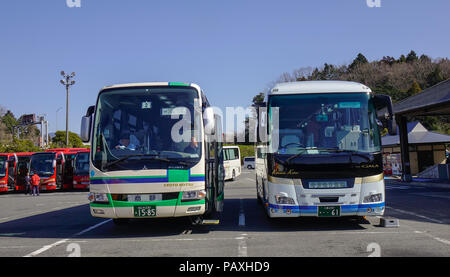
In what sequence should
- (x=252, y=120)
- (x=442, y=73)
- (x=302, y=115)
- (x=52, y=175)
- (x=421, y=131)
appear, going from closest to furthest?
(x=302, y=115), (x=252, y=120), (x=52, y=175), (x=421, y=131), (x=442, y=73)

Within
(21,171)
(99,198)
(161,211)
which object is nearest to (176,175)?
(161,211)

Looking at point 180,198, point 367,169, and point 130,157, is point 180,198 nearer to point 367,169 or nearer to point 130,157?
point 130,157

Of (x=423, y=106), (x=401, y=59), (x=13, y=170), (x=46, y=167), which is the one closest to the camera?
(x=423, y=106)

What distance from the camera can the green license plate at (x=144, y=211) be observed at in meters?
8.02

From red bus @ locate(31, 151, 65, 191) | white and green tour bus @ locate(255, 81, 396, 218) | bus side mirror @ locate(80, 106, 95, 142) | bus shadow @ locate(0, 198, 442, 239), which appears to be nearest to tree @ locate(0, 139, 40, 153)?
red bus @ locate(31, 151, 65, 191)

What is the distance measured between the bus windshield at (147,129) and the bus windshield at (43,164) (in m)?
22.0

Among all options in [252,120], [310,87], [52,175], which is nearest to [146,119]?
[252,120]

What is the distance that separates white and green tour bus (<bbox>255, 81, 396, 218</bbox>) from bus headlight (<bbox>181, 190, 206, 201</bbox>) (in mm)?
1531

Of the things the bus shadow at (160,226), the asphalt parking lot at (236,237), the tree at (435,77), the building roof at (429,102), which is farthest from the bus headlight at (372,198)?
the tree at (435,77)

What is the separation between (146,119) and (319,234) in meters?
4.26

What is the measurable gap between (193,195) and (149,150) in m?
1.27

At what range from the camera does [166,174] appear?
804cm

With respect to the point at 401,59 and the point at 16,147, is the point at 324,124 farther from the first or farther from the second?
the point at 401,59

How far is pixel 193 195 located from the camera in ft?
26.7
